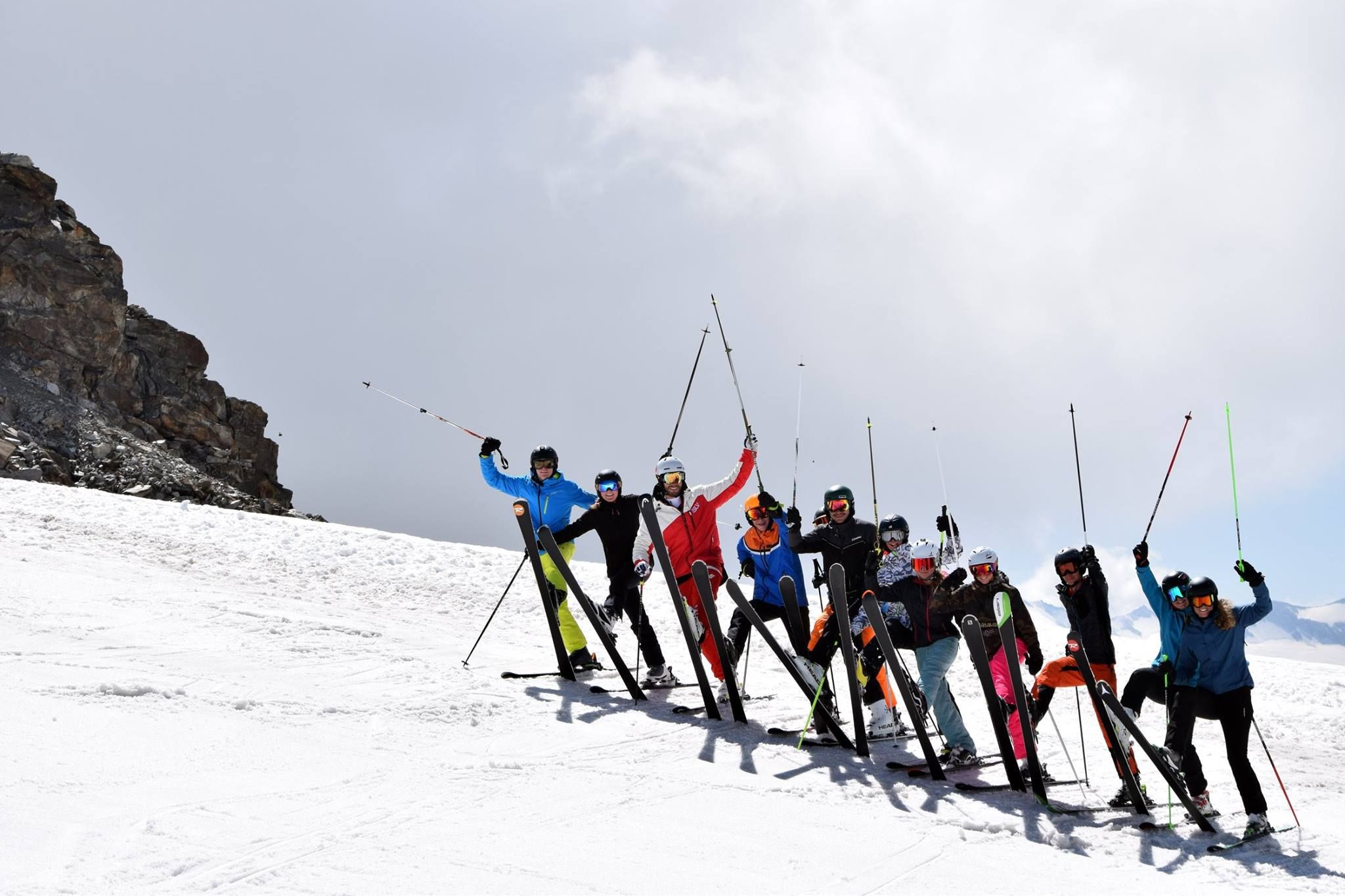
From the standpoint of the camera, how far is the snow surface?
4809 millimetres

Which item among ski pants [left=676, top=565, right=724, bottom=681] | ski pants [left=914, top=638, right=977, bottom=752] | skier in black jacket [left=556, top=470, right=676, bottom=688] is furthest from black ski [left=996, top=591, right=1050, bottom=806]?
skier in black jacket [left=556, top=470, right=676, bottom=688]

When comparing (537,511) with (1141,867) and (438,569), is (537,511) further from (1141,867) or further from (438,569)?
(1141,867)

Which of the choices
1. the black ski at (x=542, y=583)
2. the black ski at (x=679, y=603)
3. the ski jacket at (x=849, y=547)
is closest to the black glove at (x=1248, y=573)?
the ski jacket at (x=849, y=547)

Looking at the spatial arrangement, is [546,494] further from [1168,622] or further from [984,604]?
[1168,622]

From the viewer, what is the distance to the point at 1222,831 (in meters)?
6.35

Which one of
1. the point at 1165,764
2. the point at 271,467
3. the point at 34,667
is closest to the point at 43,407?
the point at 271,467

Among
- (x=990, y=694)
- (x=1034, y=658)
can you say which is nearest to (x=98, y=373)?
(x=1034, y=658)

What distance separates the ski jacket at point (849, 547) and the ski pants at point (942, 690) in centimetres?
98

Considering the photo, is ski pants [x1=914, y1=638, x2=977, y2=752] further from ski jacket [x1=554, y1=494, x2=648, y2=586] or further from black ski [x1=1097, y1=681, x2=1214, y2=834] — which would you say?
ski jacket [x1=554, y1=494, x2=648, y2=586]

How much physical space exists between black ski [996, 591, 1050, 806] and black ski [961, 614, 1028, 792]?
7 cm

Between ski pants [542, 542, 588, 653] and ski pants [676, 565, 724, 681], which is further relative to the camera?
ski pants [542, 542, 588, 653]

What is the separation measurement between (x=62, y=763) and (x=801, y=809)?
475cm

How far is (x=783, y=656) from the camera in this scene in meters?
8.22

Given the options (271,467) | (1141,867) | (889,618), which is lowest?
(1141,867)
